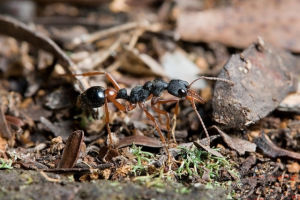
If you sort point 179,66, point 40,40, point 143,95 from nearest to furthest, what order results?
1. point 143,95
2. point 40,40
3. point 179,66

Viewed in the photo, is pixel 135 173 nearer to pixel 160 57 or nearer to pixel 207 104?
pixel 207 104

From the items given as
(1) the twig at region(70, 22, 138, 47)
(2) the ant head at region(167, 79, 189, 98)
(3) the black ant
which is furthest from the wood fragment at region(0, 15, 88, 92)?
(2) the ant head at region(167, 79, 189, 98)

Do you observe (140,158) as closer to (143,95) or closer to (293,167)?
(143,95)

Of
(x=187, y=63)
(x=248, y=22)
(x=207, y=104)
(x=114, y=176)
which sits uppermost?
(x=248, y=22)

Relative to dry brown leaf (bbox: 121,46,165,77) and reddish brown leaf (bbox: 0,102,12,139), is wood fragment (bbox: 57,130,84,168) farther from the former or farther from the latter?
dry brown leaf (bbox: 121,46,165,77)

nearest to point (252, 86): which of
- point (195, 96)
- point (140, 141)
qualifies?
point (195, 96)

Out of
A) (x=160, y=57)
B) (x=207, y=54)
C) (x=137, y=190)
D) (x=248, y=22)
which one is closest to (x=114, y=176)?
(x=137, y=190)
